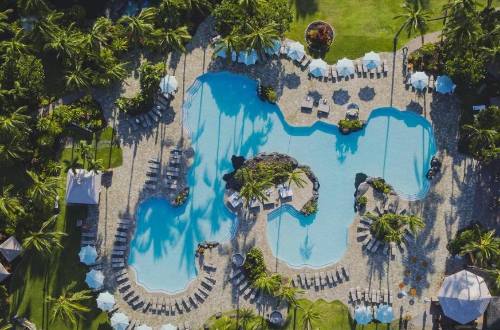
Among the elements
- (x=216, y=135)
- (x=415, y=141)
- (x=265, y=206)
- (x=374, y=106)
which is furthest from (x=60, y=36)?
(x=415, y=141)

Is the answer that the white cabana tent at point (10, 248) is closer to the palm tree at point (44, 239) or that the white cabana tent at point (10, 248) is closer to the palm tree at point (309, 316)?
the palm tree at point (44, 239)

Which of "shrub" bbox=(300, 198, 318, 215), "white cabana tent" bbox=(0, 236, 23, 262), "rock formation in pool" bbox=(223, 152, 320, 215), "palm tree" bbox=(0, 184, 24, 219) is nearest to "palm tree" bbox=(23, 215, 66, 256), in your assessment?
"white cabana tent" bbox=(0, 236, 23, 262)

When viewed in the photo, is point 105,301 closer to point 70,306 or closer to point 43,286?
point 70,306

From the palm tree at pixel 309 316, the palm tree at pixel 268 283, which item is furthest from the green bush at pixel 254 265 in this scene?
the palm tree at pixel 309 316

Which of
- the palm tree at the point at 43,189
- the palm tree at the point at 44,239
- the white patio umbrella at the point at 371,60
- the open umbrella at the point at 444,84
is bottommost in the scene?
the palm tree at the point at 44,239

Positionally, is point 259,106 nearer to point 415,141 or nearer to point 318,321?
point 415,141

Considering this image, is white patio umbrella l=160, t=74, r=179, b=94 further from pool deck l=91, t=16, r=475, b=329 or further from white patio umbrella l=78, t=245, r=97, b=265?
white patio umbrella l=78, t=245, r=97, b=265
